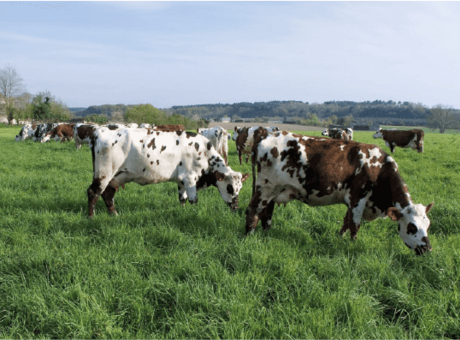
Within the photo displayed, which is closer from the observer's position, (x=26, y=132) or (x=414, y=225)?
(x=414, y=225)

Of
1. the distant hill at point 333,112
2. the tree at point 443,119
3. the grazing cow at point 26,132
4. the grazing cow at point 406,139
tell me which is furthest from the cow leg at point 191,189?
the distant hill at point 333,112

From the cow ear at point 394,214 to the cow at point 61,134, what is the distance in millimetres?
24198

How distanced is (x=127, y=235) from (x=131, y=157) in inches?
72.4

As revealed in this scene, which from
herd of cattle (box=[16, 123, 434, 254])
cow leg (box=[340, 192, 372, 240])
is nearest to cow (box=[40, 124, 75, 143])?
herd of cattle (box=[16, 123, 434, 254])

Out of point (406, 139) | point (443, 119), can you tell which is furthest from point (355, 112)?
point (406, 139)

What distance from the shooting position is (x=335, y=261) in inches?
151

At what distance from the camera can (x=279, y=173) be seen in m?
4.63

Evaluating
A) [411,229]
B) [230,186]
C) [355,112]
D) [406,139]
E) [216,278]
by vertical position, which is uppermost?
[355,112]

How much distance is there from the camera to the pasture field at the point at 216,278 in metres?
2.68

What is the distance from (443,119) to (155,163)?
10127 cm

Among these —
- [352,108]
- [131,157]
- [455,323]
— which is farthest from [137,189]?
[352,108]

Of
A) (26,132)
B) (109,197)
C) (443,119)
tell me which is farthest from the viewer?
(443,119)

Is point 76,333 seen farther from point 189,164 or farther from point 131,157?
point 189,164

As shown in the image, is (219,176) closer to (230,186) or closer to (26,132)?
(230,186)
